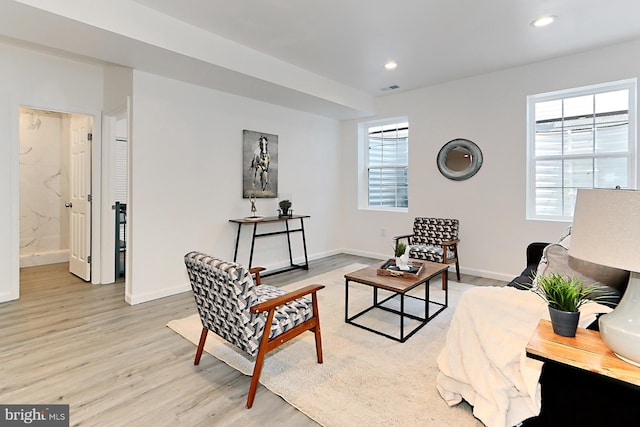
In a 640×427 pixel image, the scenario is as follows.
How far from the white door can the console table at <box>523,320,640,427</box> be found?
4799mm

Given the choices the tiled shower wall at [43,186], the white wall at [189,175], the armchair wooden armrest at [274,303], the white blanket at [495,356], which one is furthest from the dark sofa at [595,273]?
the tiled shower wall at [43,186]

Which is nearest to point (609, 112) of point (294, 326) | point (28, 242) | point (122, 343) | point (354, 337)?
point (354, 337)

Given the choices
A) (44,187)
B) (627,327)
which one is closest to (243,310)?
(627,327)

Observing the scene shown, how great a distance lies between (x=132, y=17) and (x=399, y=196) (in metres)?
4.26

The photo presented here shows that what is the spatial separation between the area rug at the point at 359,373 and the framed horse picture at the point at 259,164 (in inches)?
79.6

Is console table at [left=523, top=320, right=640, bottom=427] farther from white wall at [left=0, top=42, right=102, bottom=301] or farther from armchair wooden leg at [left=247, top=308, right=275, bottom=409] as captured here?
white wall at [left=0, top=42, right=102, bottom=301]

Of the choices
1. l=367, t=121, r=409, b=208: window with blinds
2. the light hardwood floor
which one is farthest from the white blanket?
l=367, t=121, r=409, b=208: window with blinds

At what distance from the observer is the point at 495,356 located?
167 centimetres

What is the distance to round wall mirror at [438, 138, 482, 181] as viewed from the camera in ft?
15.0

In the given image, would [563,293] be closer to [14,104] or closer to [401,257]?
[401,257]

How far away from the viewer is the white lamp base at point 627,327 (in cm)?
106

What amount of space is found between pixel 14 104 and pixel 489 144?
5592mm

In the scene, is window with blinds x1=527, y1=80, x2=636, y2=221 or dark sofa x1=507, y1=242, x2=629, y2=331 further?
window with blinds x1=527, y1=80, x2=636, y2=221

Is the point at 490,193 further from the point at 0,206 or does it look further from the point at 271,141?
the point at 0,206
